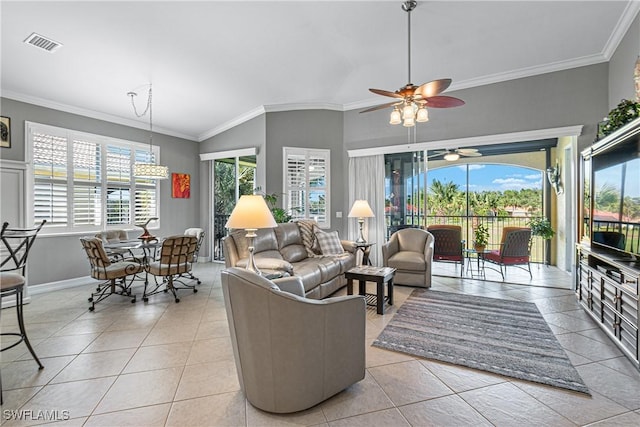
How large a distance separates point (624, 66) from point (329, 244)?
4.43m

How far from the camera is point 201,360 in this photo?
264 cm

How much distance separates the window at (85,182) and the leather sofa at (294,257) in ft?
10.2

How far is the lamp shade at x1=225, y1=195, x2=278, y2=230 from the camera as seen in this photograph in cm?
279

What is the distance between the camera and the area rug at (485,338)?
2.42m

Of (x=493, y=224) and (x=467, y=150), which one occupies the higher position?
(x=467, y=150)

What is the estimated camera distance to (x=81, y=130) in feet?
17.5

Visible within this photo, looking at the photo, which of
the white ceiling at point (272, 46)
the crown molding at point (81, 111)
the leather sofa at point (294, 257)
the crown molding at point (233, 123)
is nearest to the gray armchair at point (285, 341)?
the leather sofa at point (294, 257)

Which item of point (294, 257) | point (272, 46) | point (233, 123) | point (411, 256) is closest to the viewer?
point (272, 46)

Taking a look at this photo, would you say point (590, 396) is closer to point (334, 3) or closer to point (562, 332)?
point (562, 332)

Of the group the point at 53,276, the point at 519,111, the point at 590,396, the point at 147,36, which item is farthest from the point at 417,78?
the point at 53,276

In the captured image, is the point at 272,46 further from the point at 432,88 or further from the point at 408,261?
the point at 408,261

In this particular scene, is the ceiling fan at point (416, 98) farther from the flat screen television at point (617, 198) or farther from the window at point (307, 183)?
the window at point (307, 183)

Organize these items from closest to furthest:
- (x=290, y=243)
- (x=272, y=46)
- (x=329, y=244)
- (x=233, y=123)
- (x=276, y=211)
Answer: (x=272, y=46), (x=290, y=243), (x=329, y=244), (x=276, y=211), (x=233, y=123)

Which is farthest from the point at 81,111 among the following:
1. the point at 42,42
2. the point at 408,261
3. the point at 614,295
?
the point at 614,295
